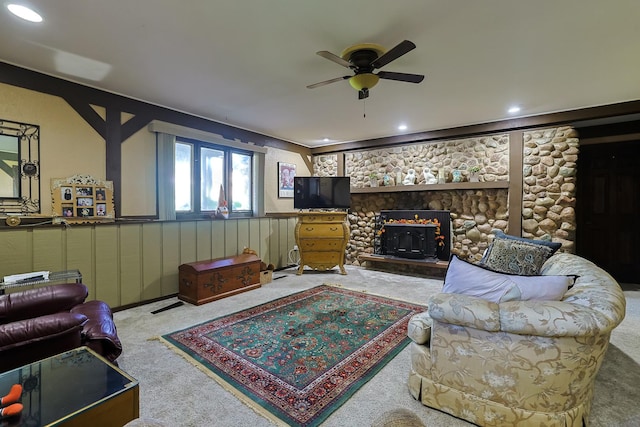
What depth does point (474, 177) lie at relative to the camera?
474cm

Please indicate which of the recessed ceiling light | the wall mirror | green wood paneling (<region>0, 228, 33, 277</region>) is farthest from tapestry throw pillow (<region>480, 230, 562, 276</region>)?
the wall mirror

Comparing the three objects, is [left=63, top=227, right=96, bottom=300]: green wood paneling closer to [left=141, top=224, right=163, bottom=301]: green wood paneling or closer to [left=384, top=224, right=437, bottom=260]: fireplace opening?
[left=141, top=224, right=163, bottom=301]: green wood paneling

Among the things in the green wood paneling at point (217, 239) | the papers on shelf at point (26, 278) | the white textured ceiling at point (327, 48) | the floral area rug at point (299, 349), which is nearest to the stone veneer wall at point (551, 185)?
the white textured ceiling at point (327, 48)

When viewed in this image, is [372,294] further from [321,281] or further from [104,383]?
[104,383]

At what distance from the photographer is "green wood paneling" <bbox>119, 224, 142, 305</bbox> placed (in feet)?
11.1

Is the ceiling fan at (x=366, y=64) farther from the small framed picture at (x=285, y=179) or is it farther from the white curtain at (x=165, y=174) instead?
the small framed picture at (x=285, y=179)

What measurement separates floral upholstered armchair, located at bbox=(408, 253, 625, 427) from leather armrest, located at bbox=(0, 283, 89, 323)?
253cm

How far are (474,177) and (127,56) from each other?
4.82 meters

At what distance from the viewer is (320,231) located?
5109 millimetres

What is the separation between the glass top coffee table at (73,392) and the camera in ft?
3.64

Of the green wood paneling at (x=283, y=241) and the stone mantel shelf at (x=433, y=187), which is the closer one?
the stone mantel shelf at (x=433, y=187)

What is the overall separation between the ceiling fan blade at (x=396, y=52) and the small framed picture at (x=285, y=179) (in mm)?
3581

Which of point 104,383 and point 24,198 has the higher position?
point 24,198

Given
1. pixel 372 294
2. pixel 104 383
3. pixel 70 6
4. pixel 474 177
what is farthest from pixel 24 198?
pixel 474 177
